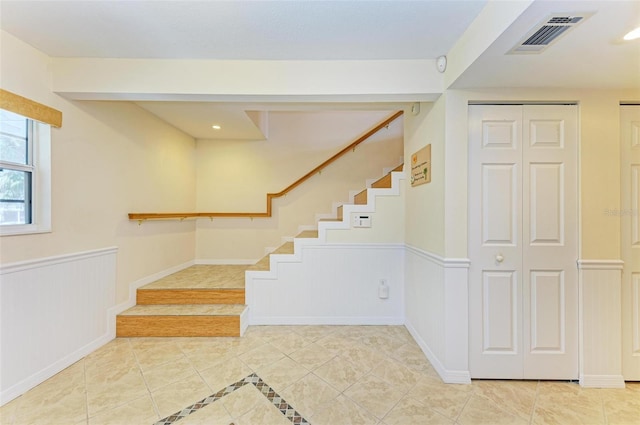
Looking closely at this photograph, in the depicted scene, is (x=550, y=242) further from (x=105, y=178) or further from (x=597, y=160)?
(x=105, y=178)

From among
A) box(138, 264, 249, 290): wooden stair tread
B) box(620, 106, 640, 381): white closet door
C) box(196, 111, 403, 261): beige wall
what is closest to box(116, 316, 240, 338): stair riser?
box(138, 264, 249, 290): wooden stair tread

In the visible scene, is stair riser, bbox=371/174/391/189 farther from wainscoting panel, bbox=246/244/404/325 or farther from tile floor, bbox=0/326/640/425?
tile floor, bbox=0/326/640/425

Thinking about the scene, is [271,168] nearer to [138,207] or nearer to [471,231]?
[138,207]

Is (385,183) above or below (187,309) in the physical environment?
above

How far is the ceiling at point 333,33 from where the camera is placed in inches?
55.1

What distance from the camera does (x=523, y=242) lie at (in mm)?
1892

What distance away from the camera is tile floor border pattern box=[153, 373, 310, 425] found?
1513 mm

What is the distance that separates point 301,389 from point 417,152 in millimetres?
2265

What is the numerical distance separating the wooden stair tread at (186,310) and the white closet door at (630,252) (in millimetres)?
3292

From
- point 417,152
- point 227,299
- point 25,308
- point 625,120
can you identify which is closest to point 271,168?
point 227,299

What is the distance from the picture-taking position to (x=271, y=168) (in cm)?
417

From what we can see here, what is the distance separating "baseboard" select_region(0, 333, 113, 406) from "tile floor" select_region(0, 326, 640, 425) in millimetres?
47

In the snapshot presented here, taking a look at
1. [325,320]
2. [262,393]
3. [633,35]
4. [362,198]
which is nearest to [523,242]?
[633,35]

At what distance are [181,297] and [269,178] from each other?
2206 millimetres
